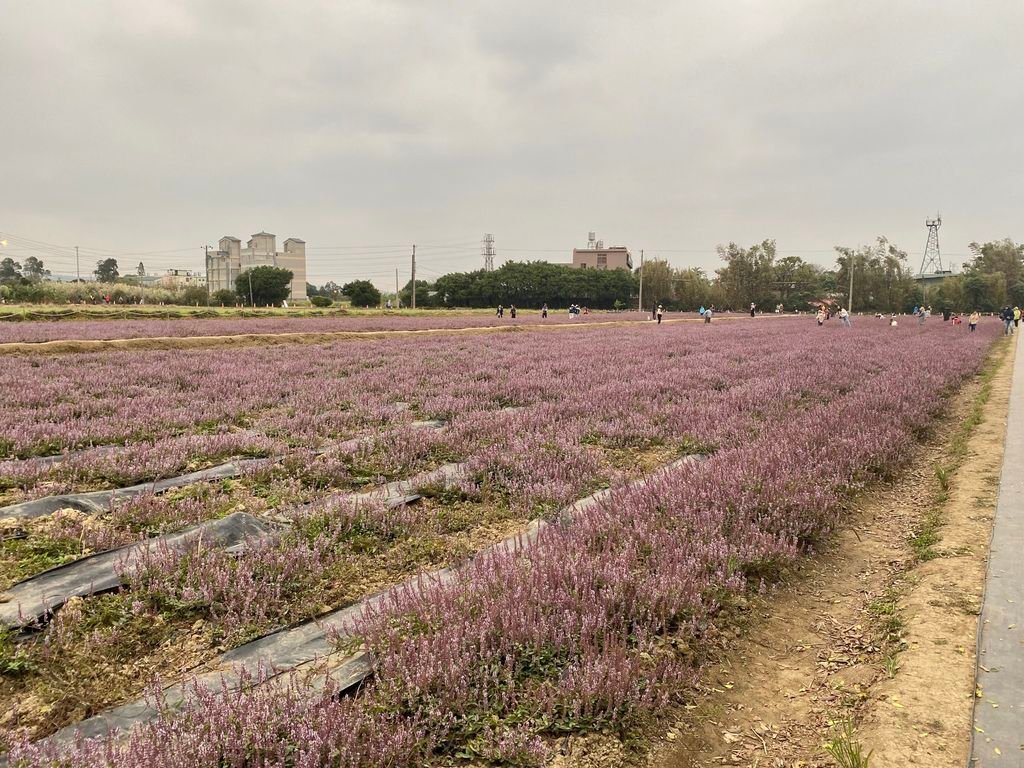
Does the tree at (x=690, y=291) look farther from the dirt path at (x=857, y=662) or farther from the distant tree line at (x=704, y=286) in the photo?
the dirt path at (x=857, y=662)

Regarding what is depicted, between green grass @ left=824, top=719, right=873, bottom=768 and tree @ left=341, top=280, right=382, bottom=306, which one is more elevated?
tree @ left=341, top=280, right=382, bottom=306

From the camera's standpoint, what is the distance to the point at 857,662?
2826mm

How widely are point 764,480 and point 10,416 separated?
8.62 metres

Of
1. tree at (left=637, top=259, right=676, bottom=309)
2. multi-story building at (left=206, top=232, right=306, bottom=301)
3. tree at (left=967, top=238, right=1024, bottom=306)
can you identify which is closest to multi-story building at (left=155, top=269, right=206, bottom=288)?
multi-story building at (left=206, top=232, right=306, bottom=301)

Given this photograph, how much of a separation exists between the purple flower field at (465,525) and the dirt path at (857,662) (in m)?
0.19

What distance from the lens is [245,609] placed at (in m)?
2.84

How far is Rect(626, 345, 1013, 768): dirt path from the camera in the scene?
7.16ft

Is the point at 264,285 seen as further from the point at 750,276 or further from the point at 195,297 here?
the point at 750,276

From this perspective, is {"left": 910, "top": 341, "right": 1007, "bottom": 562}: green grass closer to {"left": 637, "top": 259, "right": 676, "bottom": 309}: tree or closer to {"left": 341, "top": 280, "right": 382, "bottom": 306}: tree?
{"left": 341, "top": 280, "right": 382, "bottom": 306}: tree

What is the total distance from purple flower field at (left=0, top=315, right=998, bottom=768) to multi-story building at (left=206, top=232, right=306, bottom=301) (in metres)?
155

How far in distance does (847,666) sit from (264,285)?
9097 centimetres

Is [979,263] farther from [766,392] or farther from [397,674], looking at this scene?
[397,674]

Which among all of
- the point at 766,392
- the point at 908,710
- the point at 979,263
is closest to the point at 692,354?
the point at 766,392

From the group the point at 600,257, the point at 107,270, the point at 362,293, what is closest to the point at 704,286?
the point at 600,257
